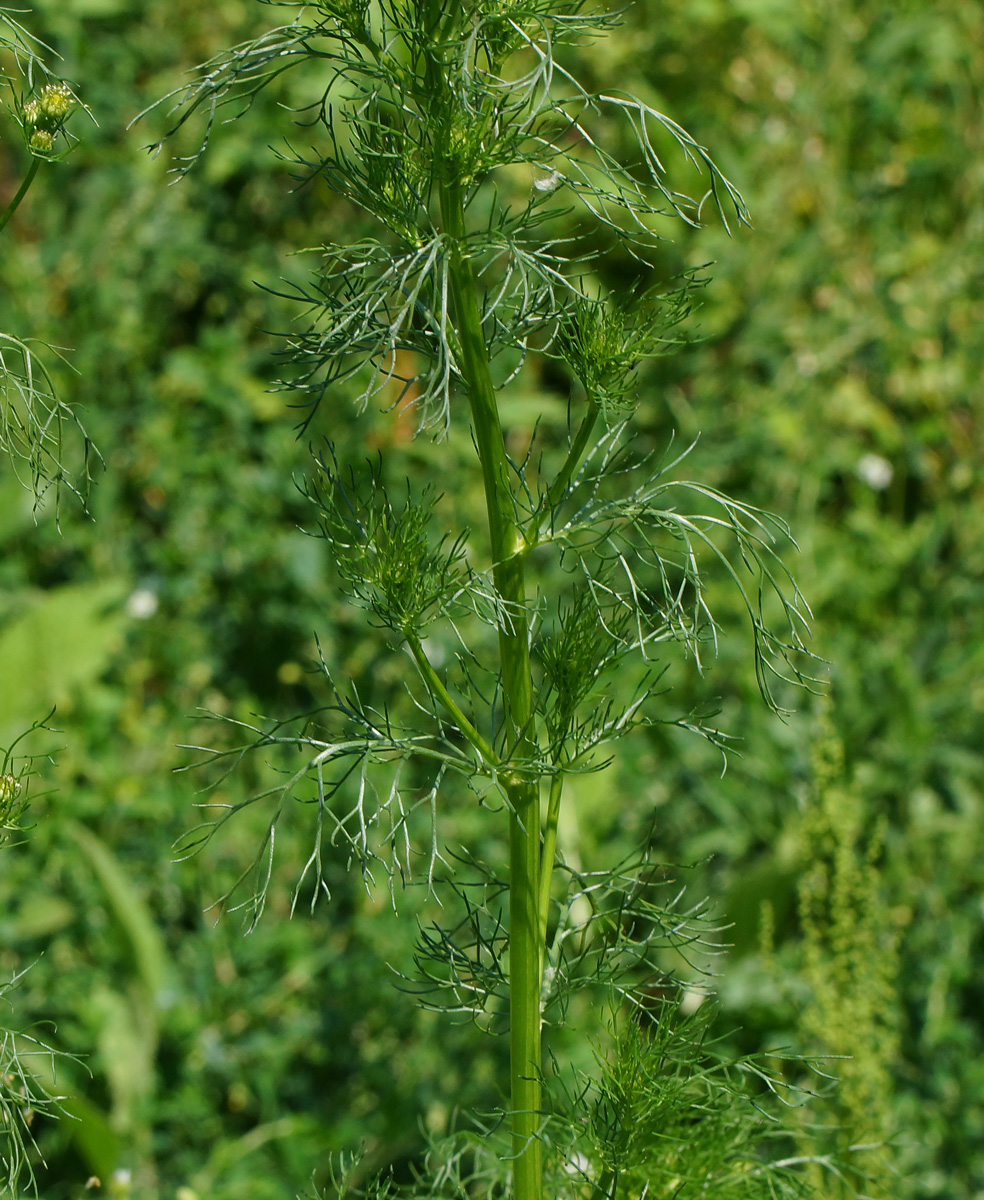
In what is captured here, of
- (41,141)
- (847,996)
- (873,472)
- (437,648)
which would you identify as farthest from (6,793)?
(873,472)

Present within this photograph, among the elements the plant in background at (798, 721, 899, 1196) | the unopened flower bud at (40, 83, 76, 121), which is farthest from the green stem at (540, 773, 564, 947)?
the plant in background at (798, 721, 899, 1196)

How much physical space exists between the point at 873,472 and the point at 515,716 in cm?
263

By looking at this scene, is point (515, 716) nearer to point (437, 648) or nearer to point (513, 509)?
point (513, 509)

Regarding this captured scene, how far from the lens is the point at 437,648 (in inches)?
116

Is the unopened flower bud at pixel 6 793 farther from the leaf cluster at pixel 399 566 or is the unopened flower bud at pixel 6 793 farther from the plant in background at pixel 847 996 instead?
the plant in background at pixel 847 996

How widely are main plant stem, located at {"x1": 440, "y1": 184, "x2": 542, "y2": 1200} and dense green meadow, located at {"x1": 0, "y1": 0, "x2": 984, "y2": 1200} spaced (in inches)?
21.4

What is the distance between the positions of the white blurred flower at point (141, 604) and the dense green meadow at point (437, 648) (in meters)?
0.02

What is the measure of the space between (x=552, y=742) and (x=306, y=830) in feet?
5.04

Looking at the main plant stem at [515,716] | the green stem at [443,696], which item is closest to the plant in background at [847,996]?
A: the main plant stem at [515,716]

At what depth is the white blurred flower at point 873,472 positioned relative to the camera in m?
3.49

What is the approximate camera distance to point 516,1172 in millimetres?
1101

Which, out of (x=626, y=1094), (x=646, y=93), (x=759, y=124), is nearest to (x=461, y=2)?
(x=626, y=1094)

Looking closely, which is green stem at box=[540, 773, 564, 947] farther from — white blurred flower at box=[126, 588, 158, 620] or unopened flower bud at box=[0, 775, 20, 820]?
white blurred flower at box=[126, 588, 158, 620]

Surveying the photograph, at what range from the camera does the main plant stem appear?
1.01 m
